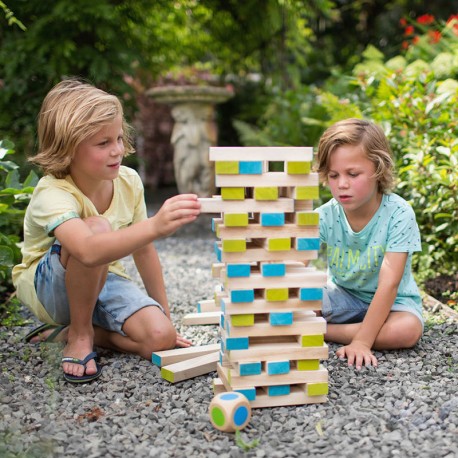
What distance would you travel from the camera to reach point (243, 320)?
2.12m

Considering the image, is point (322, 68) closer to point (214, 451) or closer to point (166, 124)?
point (166, 124)

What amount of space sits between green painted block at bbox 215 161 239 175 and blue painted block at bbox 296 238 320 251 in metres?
0.33

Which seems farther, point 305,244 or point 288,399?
point 288,399

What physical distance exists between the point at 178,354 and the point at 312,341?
0.72 meters

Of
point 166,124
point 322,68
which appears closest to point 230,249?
point 166,124

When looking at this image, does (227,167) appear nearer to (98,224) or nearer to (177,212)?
(177,212)

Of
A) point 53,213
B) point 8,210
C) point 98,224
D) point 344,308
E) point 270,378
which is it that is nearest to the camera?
point 270,378

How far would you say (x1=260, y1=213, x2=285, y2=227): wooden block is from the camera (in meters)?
2.07

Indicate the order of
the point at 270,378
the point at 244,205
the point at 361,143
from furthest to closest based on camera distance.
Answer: the point at 361,143
the point at 270,378
the point at 244,205

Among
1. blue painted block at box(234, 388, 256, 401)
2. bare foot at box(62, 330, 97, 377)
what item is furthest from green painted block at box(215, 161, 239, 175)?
bare foot at box(62, 330, 97, 377)

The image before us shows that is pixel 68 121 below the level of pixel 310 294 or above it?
Result: above

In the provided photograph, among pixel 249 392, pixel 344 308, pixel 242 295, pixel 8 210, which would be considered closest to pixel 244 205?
pixel 242 295

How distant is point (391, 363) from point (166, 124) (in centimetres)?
723

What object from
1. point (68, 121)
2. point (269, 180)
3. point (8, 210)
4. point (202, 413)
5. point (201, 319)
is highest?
point (68, 121)
